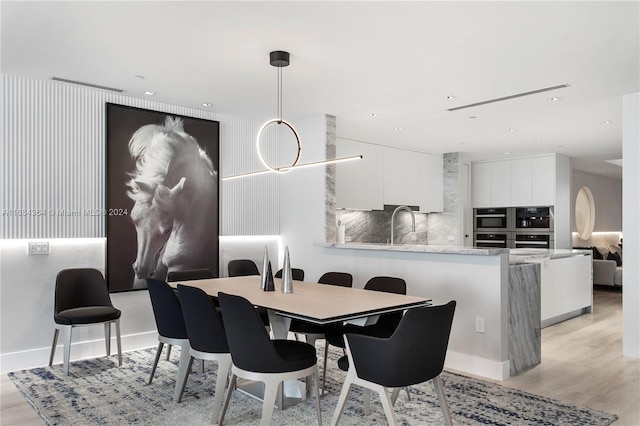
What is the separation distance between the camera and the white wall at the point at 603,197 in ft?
34.6

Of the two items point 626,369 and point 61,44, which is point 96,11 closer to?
point 61,44

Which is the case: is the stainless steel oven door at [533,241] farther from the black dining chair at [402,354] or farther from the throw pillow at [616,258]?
the black dining chair at [402,354]

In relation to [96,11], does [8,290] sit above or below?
below

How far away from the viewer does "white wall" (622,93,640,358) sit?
4.51m

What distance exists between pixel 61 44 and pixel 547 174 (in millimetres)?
7470

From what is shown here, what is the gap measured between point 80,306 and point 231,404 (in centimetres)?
201

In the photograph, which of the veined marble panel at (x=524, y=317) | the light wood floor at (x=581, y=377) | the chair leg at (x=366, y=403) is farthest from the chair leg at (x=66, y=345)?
the veined marble panel at (x=524, y=317)

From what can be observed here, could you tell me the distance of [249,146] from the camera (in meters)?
5.96

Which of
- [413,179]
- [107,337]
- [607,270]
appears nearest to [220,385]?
[107,337]

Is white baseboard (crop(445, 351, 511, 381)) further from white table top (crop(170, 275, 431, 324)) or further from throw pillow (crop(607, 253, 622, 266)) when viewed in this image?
throw pillow (crop(607, 253, 622, 266))

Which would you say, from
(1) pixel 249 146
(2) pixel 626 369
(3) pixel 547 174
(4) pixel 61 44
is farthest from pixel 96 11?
(3) pixel 547 174

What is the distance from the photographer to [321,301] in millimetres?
3178

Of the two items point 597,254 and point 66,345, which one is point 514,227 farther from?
point 66,345

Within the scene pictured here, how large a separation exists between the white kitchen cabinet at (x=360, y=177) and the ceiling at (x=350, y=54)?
122 cm
